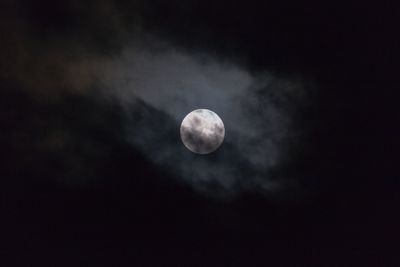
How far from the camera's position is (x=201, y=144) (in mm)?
40281

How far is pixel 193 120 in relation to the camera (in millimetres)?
39531

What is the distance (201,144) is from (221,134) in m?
1.68

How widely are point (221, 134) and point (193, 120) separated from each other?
7.42ft

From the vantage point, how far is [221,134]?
39.8 metres

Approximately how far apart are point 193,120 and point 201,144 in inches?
77.5
